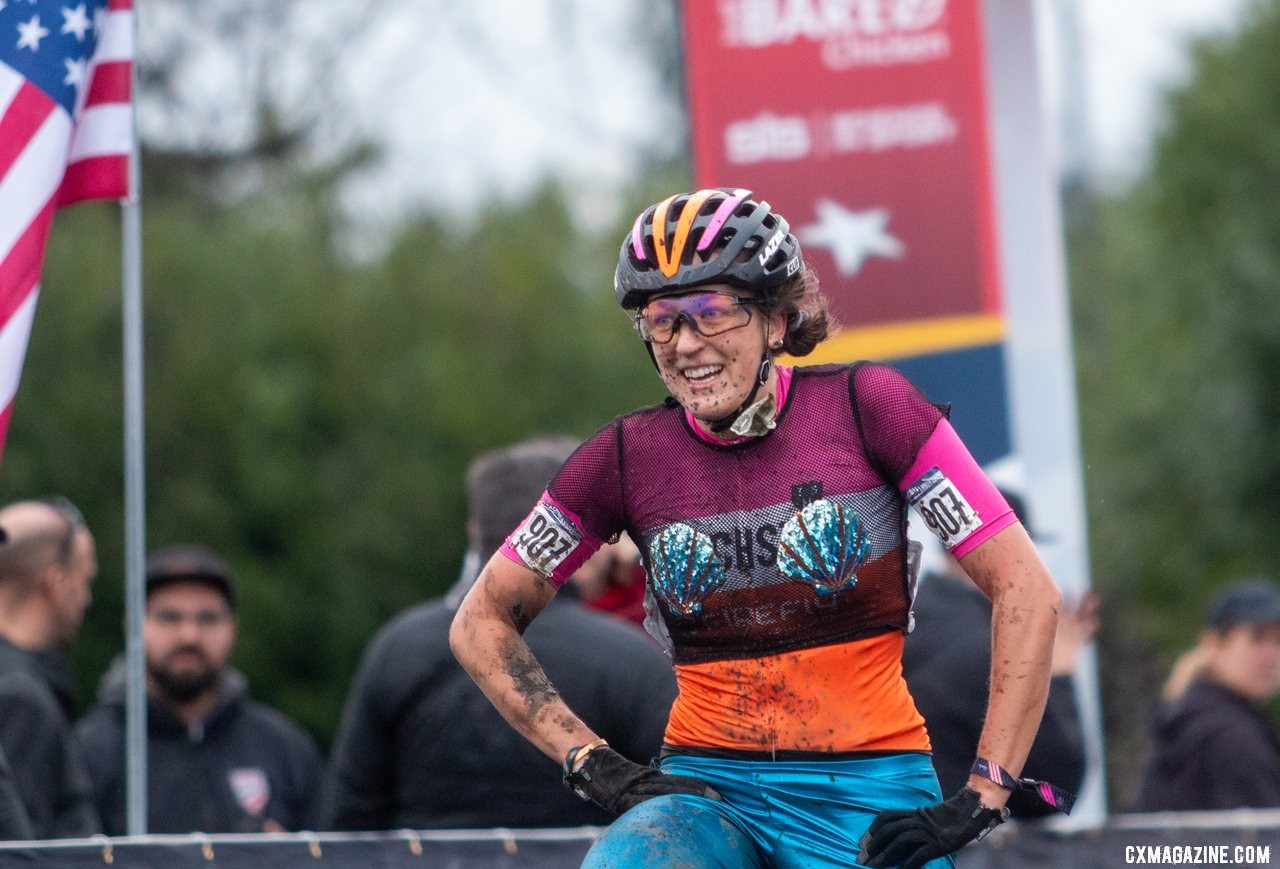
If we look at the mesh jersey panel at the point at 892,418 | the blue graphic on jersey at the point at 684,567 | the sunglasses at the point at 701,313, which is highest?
the sunglasses at the point at 701,313

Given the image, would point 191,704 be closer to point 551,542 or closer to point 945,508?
point 551,542

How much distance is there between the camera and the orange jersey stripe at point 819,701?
360 centimetres

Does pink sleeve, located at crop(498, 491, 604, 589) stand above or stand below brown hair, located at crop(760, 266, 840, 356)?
below

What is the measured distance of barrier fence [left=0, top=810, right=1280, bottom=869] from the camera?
4.77m

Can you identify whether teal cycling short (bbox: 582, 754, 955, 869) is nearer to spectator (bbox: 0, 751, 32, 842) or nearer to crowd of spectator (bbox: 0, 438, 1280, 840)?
crowd of spectator (bbox: 0, 438, 1280, 840)

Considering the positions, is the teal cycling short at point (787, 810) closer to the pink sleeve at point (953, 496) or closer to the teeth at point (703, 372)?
→ the pink sleeve at point (953, 496)

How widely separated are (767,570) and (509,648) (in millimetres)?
602

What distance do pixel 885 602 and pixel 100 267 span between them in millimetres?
10026

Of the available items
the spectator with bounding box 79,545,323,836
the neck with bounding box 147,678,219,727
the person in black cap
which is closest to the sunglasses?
the spectator with bounding box 79,545,323,836

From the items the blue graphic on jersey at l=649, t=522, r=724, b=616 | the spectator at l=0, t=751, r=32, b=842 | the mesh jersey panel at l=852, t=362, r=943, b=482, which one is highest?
the mesh jersey panel at l=852, t=362, r=943, b=482

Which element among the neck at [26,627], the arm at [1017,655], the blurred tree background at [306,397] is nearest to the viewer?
the arm at [1017,655]

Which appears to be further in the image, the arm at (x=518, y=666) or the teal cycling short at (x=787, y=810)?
the arm at (x=518, y=666)

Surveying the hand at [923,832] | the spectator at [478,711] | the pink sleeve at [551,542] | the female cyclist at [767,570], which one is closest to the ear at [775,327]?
the female cyclist at [767,570]

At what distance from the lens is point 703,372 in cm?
372
